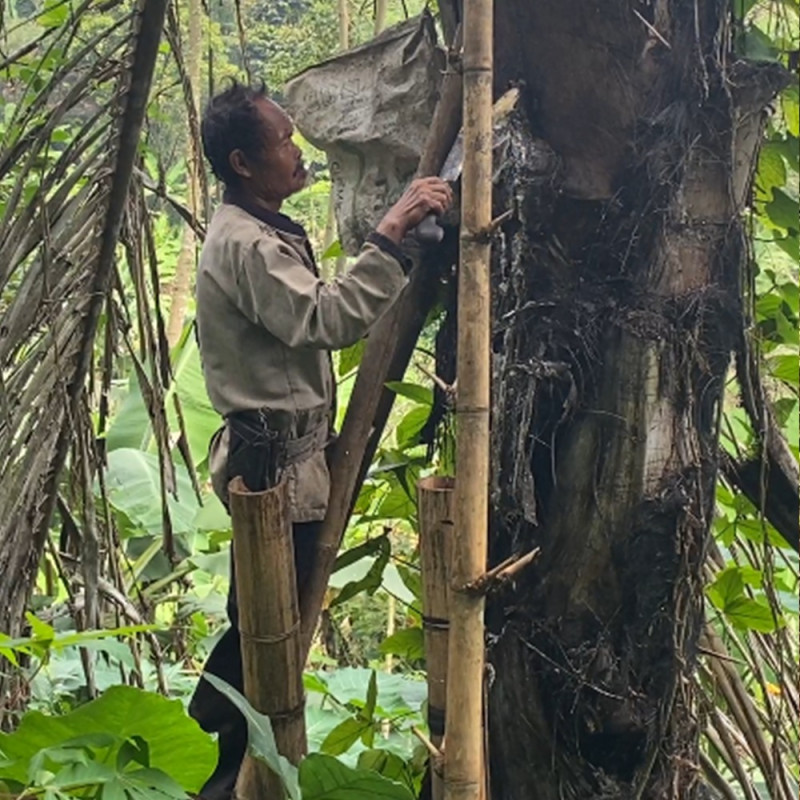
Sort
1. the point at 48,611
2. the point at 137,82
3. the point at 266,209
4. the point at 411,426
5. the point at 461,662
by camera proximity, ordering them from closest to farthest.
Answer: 1. the point at 461,662
2. the point at 137,82
3. the point at 266,209
4. the point at 411,426
5. the point at 48,611

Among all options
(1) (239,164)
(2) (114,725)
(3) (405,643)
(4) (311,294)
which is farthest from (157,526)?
(2) (114,725)

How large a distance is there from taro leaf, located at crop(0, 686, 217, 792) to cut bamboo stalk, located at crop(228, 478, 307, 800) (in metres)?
0.24

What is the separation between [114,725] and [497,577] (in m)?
0.48

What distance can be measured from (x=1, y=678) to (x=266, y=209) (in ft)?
2.56

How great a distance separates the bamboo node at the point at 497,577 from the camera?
1018 millimetres

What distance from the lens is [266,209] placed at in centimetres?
→ 164

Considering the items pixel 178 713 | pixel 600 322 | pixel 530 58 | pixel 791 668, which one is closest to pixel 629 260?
pixel 600 322

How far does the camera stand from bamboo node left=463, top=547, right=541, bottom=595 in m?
1.02

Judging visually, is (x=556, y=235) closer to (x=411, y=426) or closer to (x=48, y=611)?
(x=411, y=426)

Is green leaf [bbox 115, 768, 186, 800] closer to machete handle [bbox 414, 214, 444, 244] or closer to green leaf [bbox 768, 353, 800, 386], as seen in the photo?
machete handle [bbox 414, 214, 444, 244]

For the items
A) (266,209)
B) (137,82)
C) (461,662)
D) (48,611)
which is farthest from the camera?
(48,611)

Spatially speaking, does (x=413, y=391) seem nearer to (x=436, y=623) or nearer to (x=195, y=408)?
(x=436, y=623)

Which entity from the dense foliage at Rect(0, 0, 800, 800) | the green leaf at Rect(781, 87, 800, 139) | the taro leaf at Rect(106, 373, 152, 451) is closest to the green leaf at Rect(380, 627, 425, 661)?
the dense foliage at Rect(0, 0, 800, 800)

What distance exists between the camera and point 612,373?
4.37 ft
